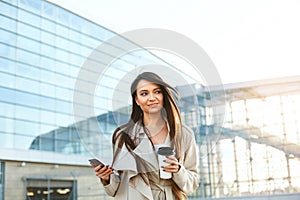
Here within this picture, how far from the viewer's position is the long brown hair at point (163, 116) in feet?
5.17

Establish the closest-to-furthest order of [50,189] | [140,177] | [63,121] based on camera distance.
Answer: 1. [140,177]
2. [50,189]
3. [63,121]

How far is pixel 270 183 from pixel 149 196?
18224 mm

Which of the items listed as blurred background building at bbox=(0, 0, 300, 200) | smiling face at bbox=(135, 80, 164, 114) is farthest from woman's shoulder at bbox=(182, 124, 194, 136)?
blurred background building at bbox=(0, 0, 300, 200)

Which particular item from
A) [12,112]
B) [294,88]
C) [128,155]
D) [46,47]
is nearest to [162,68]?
[128,155]

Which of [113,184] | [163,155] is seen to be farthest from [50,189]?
[163,155]

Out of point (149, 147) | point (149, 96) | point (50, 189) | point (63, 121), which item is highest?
point (63, 121)

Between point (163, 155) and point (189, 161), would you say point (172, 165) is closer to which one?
point (163, 155)

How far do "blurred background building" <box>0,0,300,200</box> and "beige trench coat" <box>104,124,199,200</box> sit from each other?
36.2 ft

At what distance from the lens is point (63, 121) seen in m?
15.8

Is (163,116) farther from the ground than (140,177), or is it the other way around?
(163,116)

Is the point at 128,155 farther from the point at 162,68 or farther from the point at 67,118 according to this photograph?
the point at 67,118

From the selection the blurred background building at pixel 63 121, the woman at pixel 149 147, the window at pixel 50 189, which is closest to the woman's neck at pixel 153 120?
the woman at pixel 149 147

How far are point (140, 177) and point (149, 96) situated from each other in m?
0.24

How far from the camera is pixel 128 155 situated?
60.9 inches
